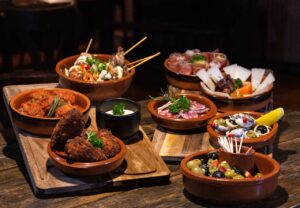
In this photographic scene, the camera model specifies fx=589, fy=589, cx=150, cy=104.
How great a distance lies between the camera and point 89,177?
83.8 inches

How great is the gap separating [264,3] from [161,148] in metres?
4.34

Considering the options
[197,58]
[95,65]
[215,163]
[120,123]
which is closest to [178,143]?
[120,123]

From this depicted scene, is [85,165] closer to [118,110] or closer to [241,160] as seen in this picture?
[118,110]

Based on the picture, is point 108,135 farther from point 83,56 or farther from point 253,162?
point 83,56

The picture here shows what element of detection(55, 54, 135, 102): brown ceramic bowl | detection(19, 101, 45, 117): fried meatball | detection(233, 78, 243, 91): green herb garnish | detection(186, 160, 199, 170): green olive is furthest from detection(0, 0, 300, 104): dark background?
detection(186, 160, 199, 170): green olive

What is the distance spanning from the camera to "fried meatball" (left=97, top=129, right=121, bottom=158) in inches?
83.6

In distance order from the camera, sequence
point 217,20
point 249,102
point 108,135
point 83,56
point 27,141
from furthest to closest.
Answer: point 217,20, point 83,56, point 249,102, point 27,141, point 108,135

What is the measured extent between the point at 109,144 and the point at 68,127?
0.53 ft

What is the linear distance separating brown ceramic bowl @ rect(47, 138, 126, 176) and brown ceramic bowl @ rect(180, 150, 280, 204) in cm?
25

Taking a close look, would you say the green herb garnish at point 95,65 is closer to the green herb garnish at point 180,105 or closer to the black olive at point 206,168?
the green herb garnish at point 180,105

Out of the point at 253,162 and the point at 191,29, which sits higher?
the point at 253,162

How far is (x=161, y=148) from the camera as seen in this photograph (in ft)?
7.83

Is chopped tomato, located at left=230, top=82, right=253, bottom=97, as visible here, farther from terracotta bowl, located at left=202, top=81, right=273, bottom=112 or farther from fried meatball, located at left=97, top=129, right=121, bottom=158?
fried meatball, located at left=97, top=129, right=121, bottom=158

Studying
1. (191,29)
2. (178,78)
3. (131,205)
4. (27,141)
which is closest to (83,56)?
(178,78)
